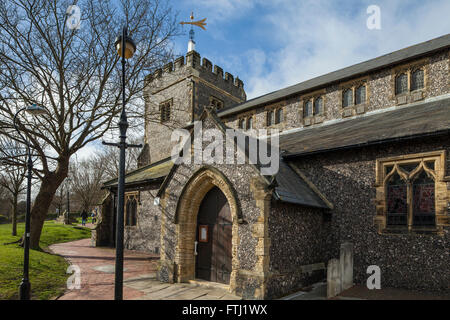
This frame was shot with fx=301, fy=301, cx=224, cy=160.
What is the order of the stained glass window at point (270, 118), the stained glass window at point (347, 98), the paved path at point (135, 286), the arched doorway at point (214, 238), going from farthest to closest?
the stained glass window at point (270, 118), the stained glass window at point (347, 98), the arched doorway at point (214, 238), the paved path at point (135, 286)

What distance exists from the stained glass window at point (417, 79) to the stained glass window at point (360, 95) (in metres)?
2.04

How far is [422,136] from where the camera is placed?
8.16m

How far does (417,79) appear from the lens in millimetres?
13070

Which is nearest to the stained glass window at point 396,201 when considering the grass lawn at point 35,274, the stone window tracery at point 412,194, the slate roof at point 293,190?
the stone window tracery at point 412,194

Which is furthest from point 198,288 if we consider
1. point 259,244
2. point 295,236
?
point 295,236

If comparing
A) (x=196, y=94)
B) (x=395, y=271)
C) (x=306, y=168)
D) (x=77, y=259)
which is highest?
(x=196, y=94)

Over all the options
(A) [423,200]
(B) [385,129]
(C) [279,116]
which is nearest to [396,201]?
(A) [423,200]

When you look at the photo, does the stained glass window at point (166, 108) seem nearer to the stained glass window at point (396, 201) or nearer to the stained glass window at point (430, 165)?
the stained glass window at point (396, 201)

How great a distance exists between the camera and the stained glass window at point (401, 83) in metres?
13.3

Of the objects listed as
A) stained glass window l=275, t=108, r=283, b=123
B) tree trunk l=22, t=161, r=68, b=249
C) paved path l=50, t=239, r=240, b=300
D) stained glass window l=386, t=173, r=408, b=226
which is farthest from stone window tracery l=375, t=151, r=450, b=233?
tree trunk l=22, t=161, r=68, b=249

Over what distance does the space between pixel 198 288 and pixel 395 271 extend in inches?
225

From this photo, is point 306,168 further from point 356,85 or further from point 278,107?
point 278,107

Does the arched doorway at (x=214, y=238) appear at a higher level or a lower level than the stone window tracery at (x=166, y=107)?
lower

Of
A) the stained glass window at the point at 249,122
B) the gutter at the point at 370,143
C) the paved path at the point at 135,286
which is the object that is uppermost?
the stained glass window at the point at 249,122
